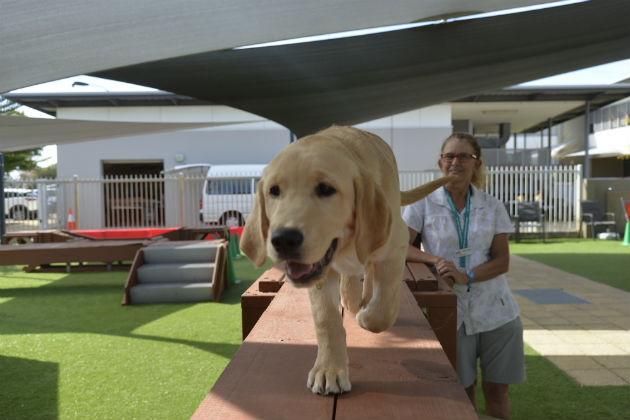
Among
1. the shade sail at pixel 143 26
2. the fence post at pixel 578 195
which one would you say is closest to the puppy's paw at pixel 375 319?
the shade sail at pixel 143 26

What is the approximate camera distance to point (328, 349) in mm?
1422

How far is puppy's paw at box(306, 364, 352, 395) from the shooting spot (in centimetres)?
139

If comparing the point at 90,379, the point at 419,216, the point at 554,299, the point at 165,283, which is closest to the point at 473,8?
the point at 419,216

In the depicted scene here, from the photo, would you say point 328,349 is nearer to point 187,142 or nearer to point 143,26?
point 143,26

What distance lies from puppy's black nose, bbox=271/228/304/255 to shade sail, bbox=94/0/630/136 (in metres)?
4.06

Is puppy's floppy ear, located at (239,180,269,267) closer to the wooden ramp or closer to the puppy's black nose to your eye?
the puppy's black nose

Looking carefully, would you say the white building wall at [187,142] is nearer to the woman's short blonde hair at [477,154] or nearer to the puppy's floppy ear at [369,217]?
the woman's short blonde hair at [477,154]

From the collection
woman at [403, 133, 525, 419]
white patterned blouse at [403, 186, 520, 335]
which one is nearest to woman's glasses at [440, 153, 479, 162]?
woman at [403, 133, 525, 419]

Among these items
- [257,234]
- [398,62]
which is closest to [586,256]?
[398,62]

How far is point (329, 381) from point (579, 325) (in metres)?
5.55

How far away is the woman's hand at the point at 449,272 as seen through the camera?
2.78 metres

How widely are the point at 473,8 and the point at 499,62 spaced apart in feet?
7.23

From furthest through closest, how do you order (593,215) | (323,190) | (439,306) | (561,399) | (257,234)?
(593,215) → (561,399) → (439,306) → (257,234) → (323,190)

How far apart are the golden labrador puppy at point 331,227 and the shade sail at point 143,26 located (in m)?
1.69
